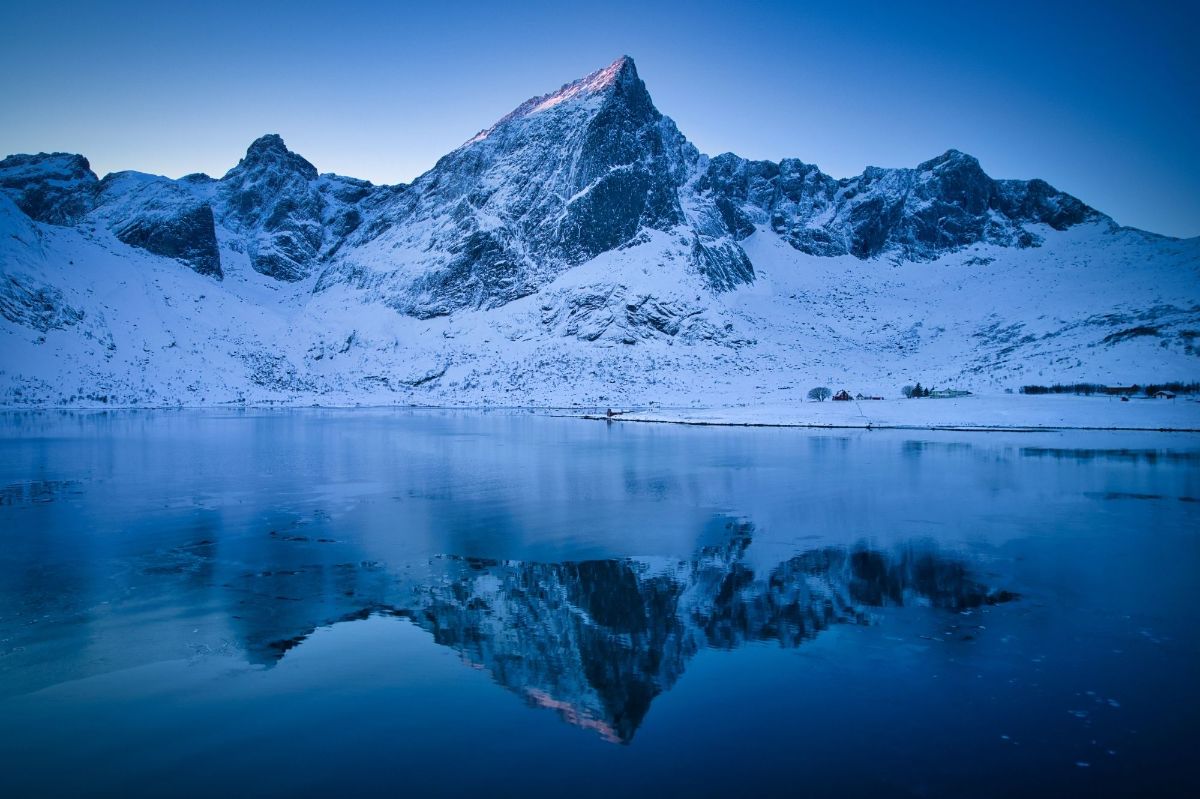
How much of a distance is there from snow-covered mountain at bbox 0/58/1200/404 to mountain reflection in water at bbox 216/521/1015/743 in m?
64.7

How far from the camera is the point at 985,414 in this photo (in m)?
50.8

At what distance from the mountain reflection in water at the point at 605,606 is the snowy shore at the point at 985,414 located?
40.2m

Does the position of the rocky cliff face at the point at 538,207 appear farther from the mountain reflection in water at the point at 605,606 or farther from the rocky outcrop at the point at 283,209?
the mountain reflection in water at the point at 605,606

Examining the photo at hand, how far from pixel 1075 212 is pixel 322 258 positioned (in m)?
159

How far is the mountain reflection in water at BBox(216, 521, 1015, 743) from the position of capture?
27.7 ft

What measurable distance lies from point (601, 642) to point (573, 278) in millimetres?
107505

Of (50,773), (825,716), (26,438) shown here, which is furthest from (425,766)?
(26,438)

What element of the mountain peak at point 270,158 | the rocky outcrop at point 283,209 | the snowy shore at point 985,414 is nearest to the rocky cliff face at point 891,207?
the rocky outcrop at point 283,209

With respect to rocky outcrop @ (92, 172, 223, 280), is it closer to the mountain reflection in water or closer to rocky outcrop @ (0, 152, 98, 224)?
rocky outcrop @ (0, 152, 98, 224)

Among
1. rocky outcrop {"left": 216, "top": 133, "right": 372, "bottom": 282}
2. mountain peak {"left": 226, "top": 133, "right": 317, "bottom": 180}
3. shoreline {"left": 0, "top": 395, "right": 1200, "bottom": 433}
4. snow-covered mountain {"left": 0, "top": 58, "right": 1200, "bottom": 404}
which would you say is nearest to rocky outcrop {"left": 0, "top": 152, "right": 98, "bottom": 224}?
snow-covered mountain {"left": 0, "top": 58, "right": 1200, "bottom": 404}

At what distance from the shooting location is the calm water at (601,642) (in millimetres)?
6363

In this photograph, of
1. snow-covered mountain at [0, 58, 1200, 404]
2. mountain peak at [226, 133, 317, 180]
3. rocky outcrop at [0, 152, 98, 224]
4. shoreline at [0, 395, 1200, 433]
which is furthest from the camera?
mountain peak at [226, 133, 317, 180]

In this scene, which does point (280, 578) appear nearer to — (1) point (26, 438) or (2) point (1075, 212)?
(1) point (26, 438)

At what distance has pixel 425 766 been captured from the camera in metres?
6.36
